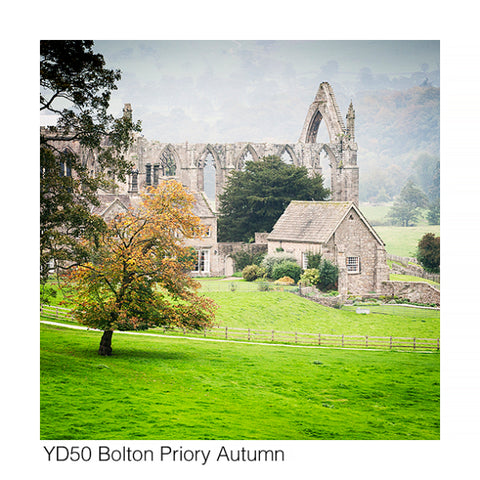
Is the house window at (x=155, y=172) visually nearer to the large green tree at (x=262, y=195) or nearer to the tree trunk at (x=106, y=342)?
the large green tree at (x=262, y=195)

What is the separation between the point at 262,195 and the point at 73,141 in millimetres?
5820

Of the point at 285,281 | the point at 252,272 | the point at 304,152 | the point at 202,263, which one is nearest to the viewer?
the point at 202,263

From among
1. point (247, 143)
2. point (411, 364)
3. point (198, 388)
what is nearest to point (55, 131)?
point (198, 388)

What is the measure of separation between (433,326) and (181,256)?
5.90 m

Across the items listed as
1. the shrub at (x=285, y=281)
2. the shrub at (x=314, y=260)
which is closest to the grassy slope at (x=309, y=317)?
the shrub at (x=285, y=281)

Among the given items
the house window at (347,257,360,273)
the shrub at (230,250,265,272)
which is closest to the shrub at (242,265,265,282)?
the shrub at (230,250,265,272)

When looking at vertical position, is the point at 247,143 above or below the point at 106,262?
above

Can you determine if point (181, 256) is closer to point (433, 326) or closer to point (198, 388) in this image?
point (198, 388)

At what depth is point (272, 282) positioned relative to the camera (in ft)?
53.2

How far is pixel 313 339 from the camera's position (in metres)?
15.2

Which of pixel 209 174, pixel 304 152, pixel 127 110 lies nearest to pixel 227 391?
pixel 127 110

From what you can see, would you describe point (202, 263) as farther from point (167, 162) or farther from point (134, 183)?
point (167, 162)

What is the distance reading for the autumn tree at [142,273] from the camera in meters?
13.4

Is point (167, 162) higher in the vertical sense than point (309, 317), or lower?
higher
